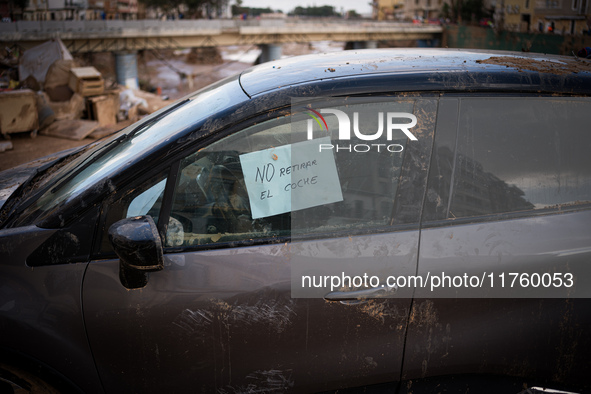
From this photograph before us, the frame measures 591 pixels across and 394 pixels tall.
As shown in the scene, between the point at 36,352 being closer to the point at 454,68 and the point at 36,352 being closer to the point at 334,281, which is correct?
the point at 334,281

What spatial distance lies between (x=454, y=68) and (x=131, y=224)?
1.46 metres

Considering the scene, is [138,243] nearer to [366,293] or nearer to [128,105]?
[366,293]

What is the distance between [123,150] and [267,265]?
0.91 m

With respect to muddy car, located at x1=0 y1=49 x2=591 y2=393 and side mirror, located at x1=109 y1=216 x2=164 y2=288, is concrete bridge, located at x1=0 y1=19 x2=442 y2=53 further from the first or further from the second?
side mirror, located at x1=109 y1=216 x2=164 y2=288

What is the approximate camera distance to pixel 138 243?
171 centimetres

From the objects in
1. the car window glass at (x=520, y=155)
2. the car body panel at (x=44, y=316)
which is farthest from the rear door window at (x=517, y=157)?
the car body panel at (x=44, y=316)

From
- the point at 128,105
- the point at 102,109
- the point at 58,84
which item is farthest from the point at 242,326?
the point at 58,84

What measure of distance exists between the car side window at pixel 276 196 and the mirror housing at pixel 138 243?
140 millimetres

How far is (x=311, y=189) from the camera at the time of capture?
1913 millimetres

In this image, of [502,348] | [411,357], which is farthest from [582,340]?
[411,357]

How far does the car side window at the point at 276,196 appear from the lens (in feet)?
6.17

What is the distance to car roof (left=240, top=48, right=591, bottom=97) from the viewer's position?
1965 mm

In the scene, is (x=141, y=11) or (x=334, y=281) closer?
(x=334, y=281)

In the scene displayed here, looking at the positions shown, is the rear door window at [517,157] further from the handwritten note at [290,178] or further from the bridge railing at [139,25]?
the bridge railing at [139,25]
